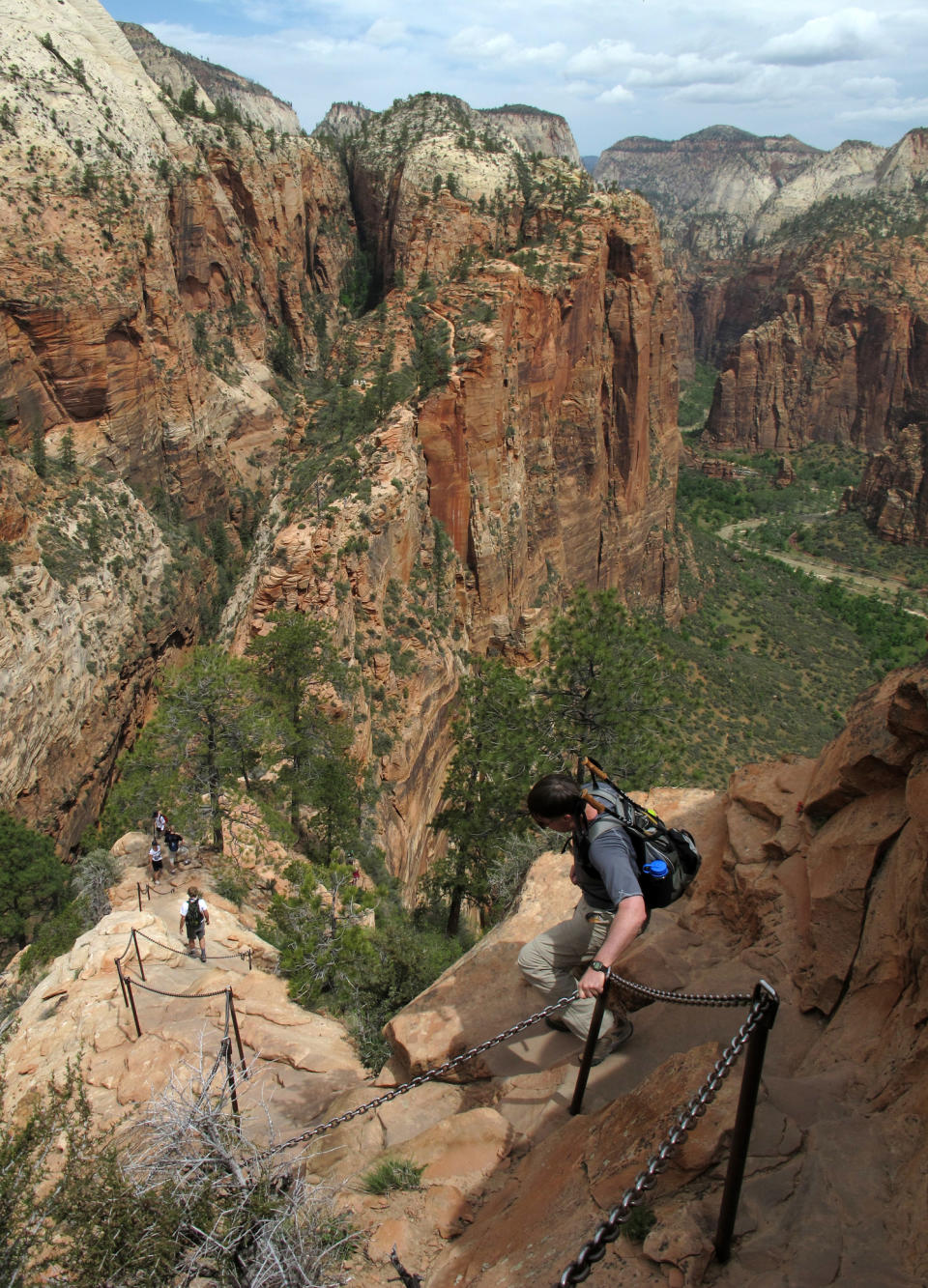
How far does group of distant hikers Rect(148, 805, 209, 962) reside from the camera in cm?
1225

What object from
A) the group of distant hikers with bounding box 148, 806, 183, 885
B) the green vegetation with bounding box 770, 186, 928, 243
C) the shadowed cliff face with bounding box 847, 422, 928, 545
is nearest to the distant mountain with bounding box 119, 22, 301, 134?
the shadowed cliff face with bounding box 847, 422, 928, 545

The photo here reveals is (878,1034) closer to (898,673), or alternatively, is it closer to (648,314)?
(898,673)

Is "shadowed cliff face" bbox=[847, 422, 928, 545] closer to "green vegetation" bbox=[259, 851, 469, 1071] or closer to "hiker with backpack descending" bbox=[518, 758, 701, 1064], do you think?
"green vegetation" bbox=[259, 851, 469, 1071]

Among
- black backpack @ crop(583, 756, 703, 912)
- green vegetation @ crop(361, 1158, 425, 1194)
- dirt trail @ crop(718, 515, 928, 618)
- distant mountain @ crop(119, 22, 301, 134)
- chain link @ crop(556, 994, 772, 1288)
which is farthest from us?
distant mountain @ crop(119, 22, 301, 134)

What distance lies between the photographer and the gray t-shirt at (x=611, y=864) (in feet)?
17.1

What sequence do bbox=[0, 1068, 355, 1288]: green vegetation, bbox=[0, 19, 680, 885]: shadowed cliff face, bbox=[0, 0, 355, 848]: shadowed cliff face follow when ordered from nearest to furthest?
bbox=[0, 1068, 355, 1288]: green vegetation < bbox=[0, 19, 680, 885]: shadowed cliff face < bbox=[0, 0, 355, 848]: shadowed cliff face

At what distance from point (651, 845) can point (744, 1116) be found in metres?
2.15

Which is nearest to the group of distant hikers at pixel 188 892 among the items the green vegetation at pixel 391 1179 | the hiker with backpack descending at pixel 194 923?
the hiker with backpack descending at pixel 194 923

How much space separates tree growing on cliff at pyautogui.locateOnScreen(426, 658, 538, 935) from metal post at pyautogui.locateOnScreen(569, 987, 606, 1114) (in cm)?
1140

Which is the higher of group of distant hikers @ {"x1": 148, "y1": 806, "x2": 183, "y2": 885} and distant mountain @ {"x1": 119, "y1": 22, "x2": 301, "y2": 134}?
distant mountain @ {"x1": 119, "y1": 22, "x2": 301, "y2": 134}

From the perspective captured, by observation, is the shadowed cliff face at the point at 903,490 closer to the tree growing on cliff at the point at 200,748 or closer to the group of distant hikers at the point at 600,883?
the tree growing on cliff at the point at 200,748

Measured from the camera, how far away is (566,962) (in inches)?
262

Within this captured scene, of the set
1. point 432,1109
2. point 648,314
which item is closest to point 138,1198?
point 432,1109

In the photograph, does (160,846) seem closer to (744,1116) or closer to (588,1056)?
(588,1056)
